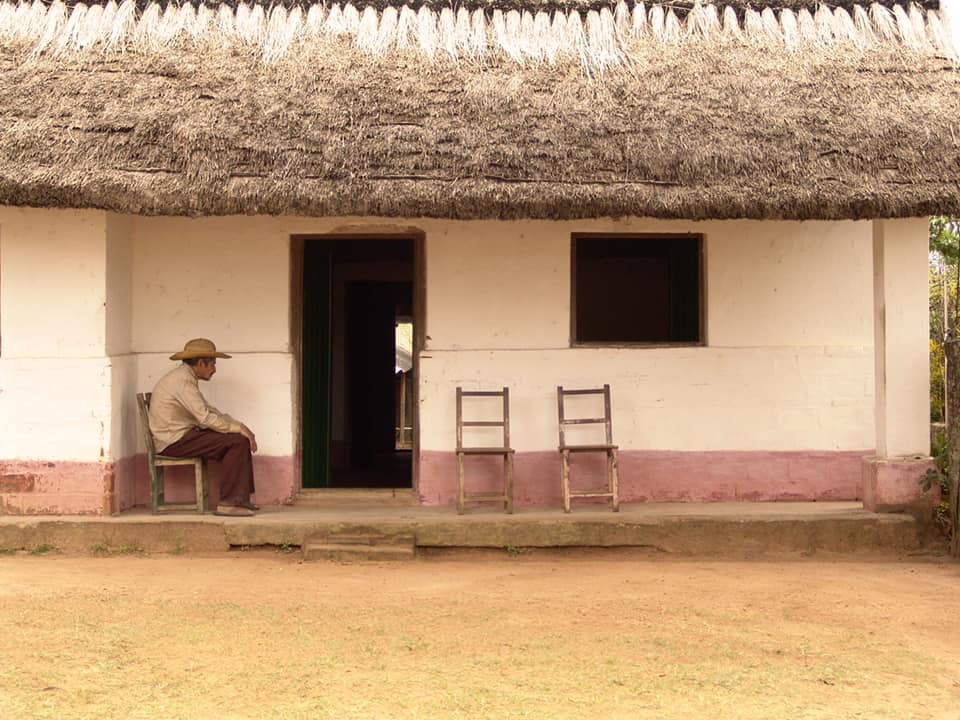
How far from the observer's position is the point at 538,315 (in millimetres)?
7672

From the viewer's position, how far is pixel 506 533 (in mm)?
6945

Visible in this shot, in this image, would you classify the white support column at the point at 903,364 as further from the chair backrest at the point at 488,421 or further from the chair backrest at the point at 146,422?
the chair backrest at the point at 146,422

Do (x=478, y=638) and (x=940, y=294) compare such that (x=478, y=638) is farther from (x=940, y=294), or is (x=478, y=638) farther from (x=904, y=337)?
(x=940, y=294)

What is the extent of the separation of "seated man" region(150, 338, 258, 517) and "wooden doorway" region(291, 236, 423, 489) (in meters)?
0.64

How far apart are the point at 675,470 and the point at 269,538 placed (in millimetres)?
2806

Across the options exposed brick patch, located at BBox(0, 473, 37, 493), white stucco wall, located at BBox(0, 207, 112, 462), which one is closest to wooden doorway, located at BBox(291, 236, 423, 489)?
white stucco wall, located at BBox(0, 207, 112, 462)

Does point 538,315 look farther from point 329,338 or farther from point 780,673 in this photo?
point 780,673

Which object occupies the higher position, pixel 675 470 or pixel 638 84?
pixel 638 84

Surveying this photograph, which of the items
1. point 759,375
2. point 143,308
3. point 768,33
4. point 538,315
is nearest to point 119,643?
point 143,308

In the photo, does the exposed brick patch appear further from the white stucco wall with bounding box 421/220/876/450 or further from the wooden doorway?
the white stucco wall with bounding box 421/220/876/450

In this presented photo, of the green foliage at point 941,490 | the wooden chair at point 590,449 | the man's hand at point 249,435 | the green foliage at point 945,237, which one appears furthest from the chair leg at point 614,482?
the green foliage at point 945,237

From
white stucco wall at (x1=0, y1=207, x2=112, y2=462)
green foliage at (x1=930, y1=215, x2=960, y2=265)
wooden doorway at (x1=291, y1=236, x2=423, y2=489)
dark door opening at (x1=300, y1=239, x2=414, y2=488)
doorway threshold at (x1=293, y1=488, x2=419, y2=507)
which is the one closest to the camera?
white stucco wall at (x1=0, y1=207, x2=112, y2=462)

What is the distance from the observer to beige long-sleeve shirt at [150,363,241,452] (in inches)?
280

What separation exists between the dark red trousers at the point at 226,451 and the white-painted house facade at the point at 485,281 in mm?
439
